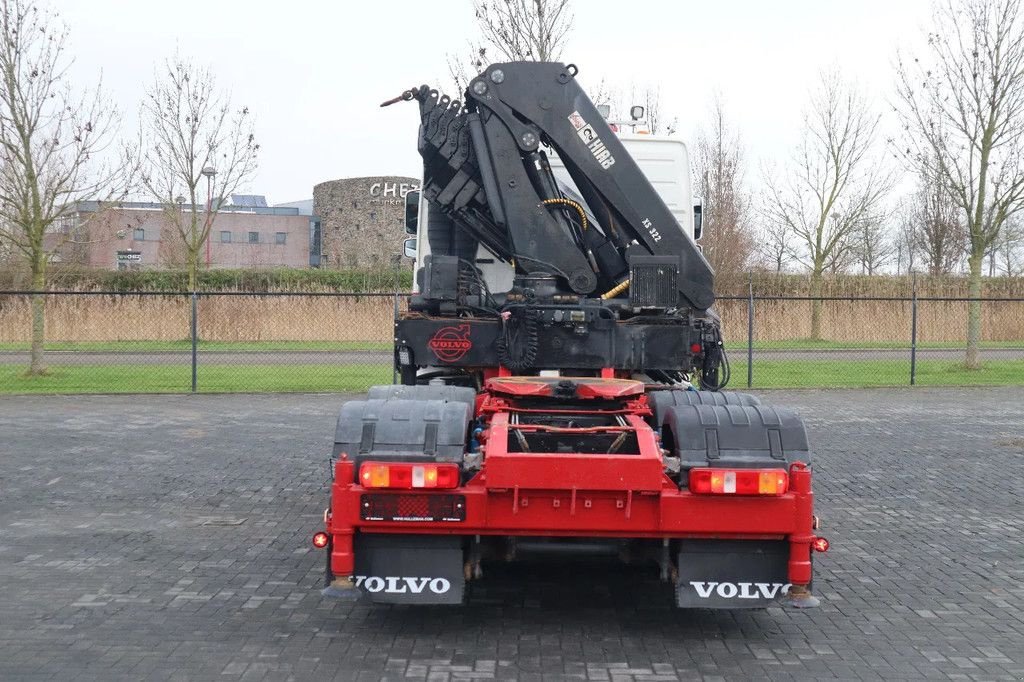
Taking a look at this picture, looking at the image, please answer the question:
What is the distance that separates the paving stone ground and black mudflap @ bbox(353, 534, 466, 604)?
1.06 ft

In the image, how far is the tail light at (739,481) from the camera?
482 cm

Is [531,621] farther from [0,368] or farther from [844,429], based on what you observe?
[0,368]

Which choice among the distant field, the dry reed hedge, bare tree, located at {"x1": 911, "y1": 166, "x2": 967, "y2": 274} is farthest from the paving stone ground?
bare tree, located at {"x1": 911, "y1": 166, "x2": 967, "y2": 274}

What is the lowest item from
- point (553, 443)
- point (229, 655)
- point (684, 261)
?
point (229, 655)

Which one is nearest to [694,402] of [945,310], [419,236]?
[419,236]

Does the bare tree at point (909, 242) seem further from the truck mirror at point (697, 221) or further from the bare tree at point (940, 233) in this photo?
the truck mirror at point (697, 221)

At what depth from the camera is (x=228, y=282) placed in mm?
36344

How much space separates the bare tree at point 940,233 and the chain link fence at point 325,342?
6332mm

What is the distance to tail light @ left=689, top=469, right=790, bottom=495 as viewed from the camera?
4.82 meters

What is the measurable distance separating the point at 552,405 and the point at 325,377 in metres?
14.9

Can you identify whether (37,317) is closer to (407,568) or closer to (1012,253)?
(407,568)

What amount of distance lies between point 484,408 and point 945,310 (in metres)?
25.0

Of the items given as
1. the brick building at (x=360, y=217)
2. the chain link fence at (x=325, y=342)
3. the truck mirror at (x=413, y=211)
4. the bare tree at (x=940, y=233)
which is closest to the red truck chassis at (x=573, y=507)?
the truck mirror at (x=413, y=211)

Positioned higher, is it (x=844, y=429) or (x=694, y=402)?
(x=694, y=402)
